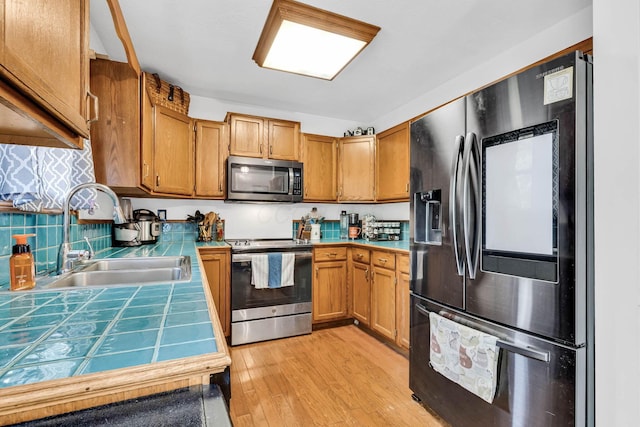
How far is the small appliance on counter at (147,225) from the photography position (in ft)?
8.70

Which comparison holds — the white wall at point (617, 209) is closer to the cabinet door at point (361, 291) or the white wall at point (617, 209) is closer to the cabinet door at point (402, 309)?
the cabinet door at point (402, 309)

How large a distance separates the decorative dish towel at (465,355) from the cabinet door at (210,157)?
2330 mm

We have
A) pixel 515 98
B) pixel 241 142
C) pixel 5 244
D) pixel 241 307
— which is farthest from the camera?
pixel 241 142

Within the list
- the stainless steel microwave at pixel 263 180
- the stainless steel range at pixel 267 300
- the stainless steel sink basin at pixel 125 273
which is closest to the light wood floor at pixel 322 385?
the stainless steel range at pixel 267 300

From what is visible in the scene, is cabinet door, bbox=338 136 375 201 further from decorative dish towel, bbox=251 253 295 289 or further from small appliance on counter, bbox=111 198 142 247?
small appliance on counter, bbox=111 198 142 247

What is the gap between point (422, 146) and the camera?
1.83m

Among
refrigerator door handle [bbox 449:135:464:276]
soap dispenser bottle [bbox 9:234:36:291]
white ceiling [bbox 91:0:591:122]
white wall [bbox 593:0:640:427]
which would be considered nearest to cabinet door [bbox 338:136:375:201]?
white ceiling [bbox 91:0:591:122]

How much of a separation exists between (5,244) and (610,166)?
2.16 meters

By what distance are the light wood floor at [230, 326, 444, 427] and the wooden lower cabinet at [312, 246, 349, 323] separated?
316mm

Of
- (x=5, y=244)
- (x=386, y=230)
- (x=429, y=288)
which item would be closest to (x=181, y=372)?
(x=5, y=244)

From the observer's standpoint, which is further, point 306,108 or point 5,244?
point 306,108

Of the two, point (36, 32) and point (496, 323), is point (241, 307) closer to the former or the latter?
point (496, 323)

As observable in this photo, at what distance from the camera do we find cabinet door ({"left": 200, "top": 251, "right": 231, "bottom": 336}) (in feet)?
8.86

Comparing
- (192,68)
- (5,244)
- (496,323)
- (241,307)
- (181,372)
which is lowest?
(241,307)
